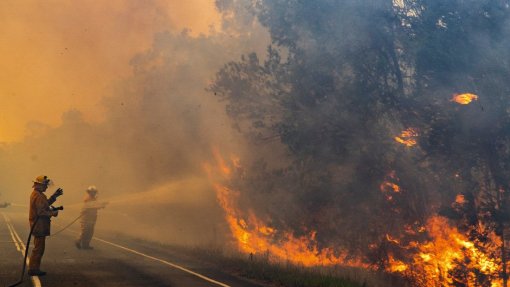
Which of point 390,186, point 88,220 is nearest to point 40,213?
point 88,220

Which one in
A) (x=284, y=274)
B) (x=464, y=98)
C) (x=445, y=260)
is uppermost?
(x=464, y=98)

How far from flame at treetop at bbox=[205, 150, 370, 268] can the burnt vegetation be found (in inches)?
40.9

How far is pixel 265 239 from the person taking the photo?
76.0ft

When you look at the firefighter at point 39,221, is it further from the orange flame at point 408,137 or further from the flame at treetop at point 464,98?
the flame at treetop at point 464,98

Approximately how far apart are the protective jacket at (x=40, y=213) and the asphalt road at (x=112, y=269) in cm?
100

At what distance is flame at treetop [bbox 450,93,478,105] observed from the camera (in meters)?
14.1

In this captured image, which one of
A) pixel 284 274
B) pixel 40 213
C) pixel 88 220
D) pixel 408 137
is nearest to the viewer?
pixel 40 213

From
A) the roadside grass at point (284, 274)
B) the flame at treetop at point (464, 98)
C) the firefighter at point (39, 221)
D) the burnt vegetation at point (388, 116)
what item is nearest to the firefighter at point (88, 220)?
the roadside grass at point (284, 274)

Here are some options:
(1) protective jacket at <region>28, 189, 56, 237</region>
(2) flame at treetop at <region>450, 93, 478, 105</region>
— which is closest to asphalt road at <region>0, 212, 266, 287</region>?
(1) protective jacket at <region>28, 189, 56, 237</region>

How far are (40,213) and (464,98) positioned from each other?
1216 centimetres

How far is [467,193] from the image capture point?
1427 centimetres

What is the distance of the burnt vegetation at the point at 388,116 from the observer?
1413 cm

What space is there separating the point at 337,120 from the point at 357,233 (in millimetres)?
4394

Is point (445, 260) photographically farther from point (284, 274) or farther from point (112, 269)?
point (112, 269)
